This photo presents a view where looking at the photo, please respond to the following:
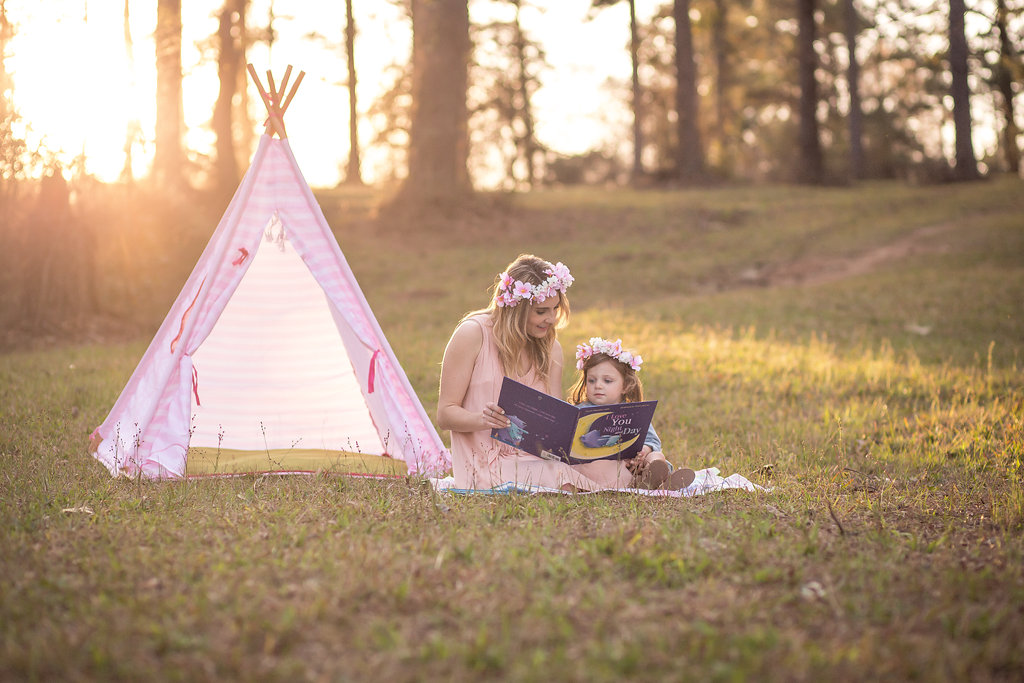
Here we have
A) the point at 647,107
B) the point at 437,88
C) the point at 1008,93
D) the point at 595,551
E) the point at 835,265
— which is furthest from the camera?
the point at 647,107

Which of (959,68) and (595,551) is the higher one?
(959,68)

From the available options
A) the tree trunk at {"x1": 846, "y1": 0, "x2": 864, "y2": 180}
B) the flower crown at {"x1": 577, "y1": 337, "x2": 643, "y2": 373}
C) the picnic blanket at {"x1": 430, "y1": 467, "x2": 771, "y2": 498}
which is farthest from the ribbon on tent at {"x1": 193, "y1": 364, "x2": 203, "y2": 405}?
the tree trunk at {"x1": 846, "y1": 0, "x2": 864, "y2": 180}

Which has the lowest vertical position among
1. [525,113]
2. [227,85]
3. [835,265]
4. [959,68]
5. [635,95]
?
[835,265]

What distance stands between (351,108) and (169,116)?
11945mm

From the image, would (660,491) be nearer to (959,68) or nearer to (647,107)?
(959,68)

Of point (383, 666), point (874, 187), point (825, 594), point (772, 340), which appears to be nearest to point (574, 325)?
point (772, 340)

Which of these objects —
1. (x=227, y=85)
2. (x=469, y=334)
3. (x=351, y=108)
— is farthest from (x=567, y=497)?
(x=351, y=108)

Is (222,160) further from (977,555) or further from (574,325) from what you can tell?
(977,555)

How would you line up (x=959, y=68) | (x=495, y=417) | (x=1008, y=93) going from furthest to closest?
(x=1008, y=93), (x=959, y=68), (x=495, y=417)

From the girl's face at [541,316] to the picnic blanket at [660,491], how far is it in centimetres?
93

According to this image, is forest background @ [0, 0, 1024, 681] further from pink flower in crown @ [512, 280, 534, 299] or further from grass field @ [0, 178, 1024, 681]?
pink flower in crown @ [512, 280, 534, 299]

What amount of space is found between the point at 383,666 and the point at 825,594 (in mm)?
1850

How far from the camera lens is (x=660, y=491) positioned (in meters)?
4.81

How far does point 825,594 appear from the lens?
334 centimetres
